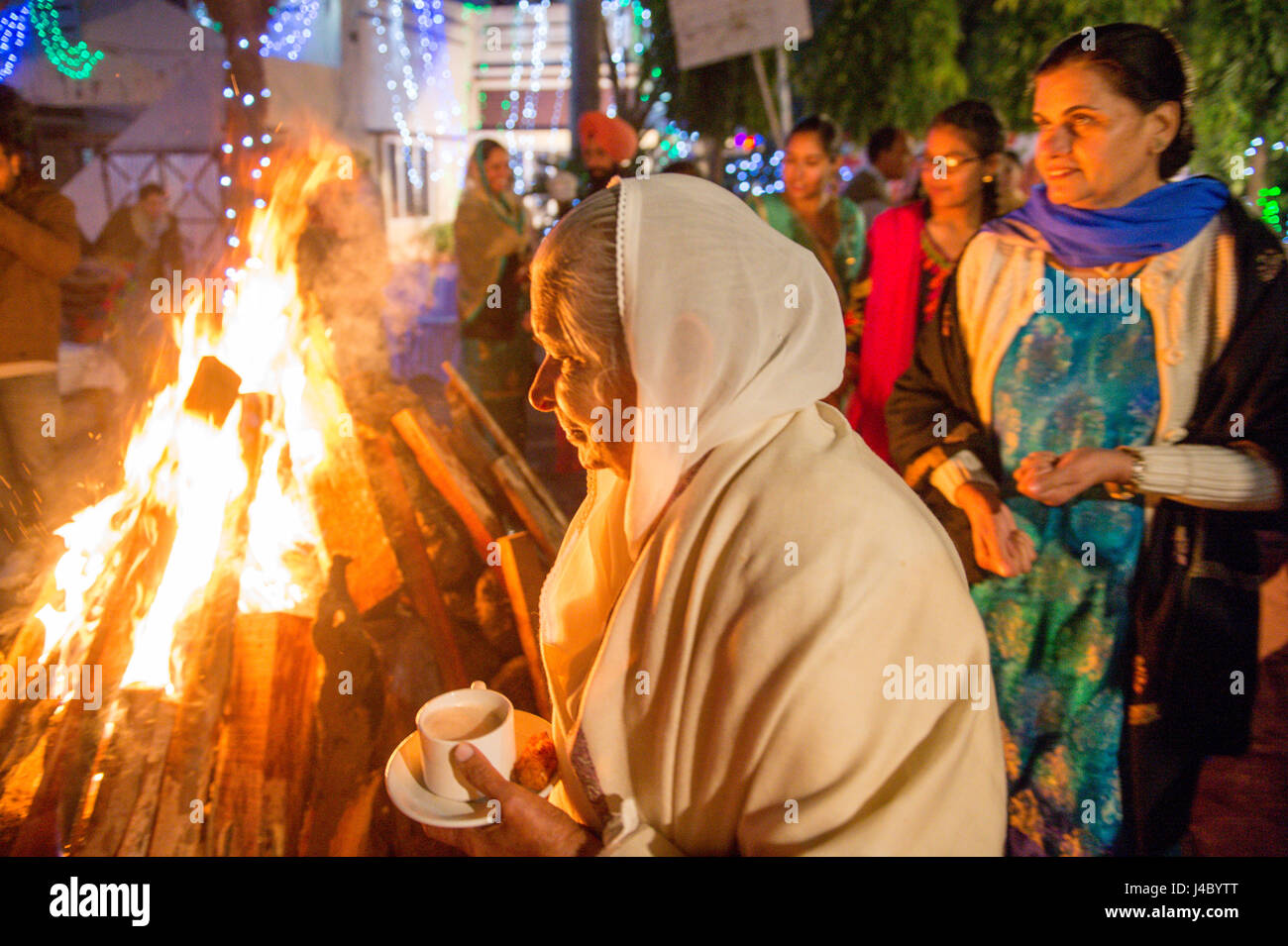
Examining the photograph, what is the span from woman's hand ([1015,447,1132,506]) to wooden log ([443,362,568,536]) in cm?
166

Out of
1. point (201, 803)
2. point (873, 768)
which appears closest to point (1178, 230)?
point (873, 768)

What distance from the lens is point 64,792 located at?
2332mm

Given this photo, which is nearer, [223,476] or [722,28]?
[223,476]

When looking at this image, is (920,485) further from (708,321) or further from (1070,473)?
(708,321)

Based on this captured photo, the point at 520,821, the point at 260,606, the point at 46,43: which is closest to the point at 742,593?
the point at 520,821

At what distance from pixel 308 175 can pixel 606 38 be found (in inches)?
255

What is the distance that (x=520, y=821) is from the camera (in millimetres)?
1492

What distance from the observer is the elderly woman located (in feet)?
4.25

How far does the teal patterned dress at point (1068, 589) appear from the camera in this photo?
2572 millimetres

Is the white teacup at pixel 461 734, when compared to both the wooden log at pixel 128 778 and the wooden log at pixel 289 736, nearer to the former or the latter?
the wooden log at pixel 289 736

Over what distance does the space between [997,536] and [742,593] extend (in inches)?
64.0

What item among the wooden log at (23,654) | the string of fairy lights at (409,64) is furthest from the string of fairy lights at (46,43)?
the wooden log at (23,654)

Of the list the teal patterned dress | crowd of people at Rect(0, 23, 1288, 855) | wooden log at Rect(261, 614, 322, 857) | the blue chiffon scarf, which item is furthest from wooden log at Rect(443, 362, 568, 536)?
the blue chiffon scarf
